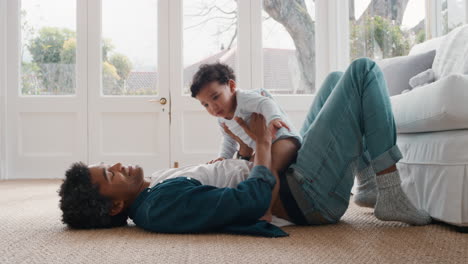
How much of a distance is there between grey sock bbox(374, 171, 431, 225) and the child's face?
0.83m

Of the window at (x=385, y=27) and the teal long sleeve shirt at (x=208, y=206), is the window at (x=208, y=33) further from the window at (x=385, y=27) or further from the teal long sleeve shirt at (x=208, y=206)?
the teal long sleeve shirt at (x=208, y=206)

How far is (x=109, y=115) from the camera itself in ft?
15.5

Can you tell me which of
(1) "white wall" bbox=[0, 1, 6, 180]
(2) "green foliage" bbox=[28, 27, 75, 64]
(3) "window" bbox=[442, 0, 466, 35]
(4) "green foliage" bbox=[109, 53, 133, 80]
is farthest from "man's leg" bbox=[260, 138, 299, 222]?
(1) "white wall" bbox=[0, 1, 6, 180]

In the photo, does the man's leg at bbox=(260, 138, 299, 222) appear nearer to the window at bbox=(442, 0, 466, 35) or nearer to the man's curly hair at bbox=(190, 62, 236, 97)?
the man's curly hair at bbox=(190, 62, 236, 97)

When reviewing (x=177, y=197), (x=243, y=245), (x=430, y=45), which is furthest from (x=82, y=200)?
(x=430, y=45)

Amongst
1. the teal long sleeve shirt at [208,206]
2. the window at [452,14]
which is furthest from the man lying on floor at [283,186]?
the window at [452,14]

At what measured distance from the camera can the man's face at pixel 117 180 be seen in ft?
5.47

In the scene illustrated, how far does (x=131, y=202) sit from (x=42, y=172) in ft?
10.9

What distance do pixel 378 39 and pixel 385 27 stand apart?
122mm

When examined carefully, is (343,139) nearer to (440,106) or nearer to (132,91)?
(440,106)

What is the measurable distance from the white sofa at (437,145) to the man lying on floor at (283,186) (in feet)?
0.43

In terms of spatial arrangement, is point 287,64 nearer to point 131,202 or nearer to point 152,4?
point 152,4

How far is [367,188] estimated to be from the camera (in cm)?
201

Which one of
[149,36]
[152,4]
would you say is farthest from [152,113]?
[152,4]
